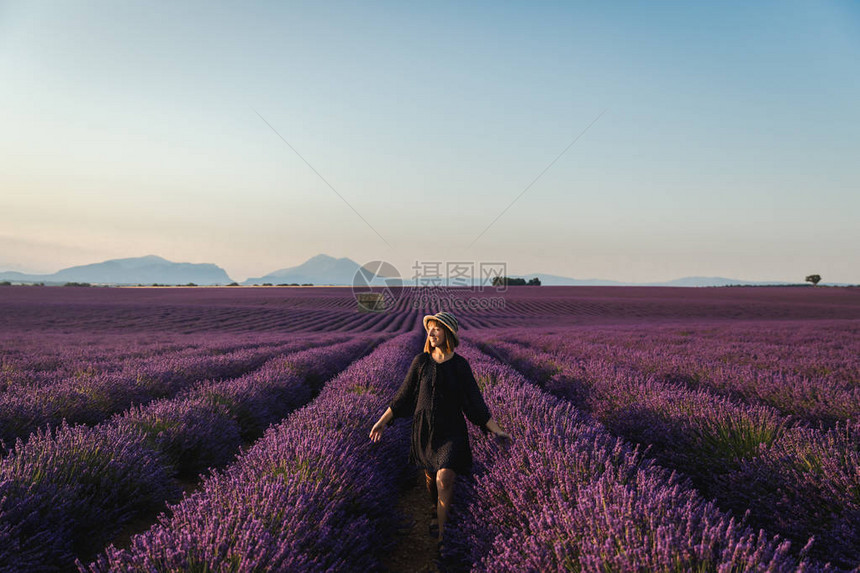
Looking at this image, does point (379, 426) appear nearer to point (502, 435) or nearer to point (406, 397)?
point (406, 397)

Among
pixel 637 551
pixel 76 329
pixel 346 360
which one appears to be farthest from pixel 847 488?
pixel 76 329

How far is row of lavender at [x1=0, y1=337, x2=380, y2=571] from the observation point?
2.06m

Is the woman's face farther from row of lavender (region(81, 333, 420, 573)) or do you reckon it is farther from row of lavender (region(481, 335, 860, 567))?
row of lavender (region(481, 335, 860, 567))

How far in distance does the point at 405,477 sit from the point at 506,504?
152 centimetres

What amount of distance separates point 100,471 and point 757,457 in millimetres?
4697

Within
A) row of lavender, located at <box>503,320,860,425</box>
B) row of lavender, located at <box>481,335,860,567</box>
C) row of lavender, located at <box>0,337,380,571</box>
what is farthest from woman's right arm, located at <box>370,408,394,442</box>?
row of lavender, located at <box>503,320,860,425</box>

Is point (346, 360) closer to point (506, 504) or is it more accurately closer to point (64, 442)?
point (64, 442)

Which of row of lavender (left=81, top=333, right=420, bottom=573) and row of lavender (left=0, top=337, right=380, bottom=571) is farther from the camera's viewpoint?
row of lavender (left=0, top=337, right=380, bottom=571)

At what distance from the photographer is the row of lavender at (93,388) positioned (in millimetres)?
3805

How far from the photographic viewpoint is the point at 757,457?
2795mm

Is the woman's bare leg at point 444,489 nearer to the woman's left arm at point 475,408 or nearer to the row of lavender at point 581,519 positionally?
the row of lavender at point 581,519

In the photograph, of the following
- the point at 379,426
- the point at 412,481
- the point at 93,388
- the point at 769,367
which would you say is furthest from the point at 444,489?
the point at 769,367

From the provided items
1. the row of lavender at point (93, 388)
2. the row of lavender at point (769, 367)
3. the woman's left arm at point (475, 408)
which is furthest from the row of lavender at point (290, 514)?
the row of lavender at point (769, 367)

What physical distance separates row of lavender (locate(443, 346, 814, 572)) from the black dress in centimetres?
27
